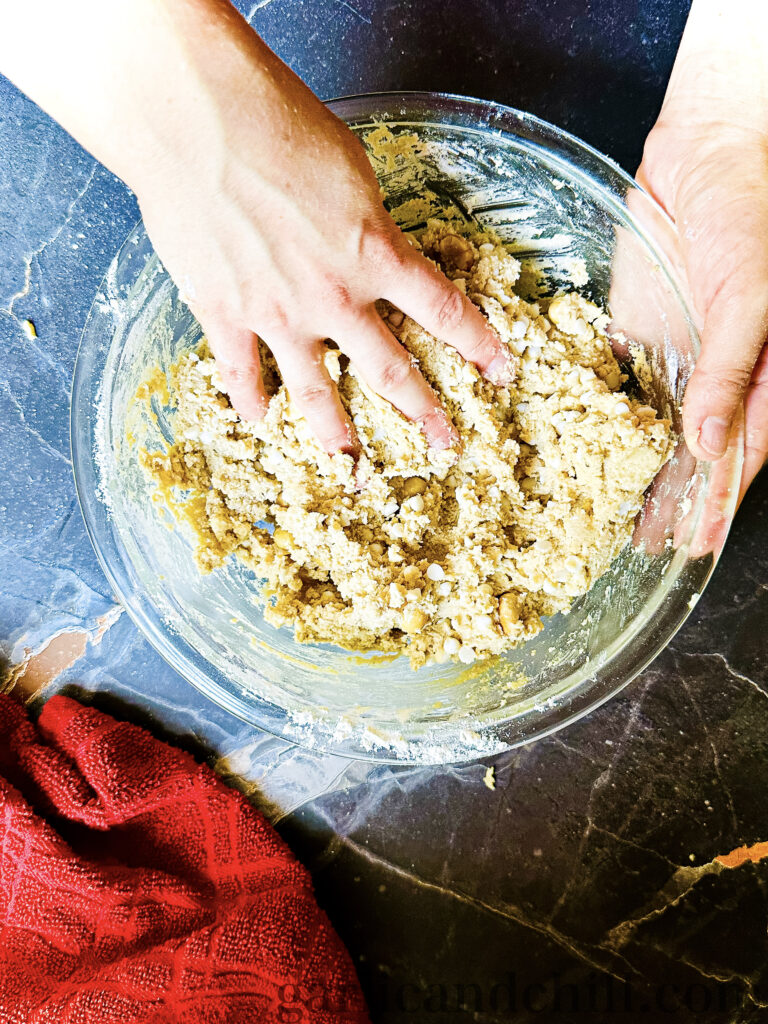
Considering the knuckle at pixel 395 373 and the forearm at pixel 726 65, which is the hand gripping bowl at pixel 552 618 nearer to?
the forearm at pixel 726 65

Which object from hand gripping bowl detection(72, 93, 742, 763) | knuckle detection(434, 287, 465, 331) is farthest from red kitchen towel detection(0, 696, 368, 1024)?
knuckle detection(434, 287, 465, 331)

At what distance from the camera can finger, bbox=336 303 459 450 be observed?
0.90 meters

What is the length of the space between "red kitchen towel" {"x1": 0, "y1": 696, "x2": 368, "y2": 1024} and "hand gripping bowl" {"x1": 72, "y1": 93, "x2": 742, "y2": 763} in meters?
0.31

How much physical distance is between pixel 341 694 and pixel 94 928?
0.60m

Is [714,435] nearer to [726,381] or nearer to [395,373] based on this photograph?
[726,381]

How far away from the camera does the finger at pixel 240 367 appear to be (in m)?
Answer: 0.90

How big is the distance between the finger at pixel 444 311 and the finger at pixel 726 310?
0.26 m

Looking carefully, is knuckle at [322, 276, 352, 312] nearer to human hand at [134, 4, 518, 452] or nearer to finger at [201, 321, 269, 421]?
human hand at [134, 4, 518, 452]

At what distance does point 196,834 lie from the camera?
1.22 meters

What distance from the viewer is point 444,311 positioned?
910 mm

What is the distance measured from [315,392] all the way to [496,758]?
72cm

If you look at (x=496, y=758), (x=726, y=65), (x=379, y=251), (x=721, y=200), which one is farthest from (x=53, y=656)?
(x=726, y=65)

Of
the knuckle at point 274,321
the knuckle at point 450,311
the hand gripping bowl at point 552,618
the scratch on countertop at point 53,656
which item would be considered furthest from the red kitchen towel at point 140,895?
the knuckle at point 450,311

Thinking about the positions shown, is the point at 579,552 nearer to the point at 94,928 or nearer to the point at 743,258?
the point at 743,258
